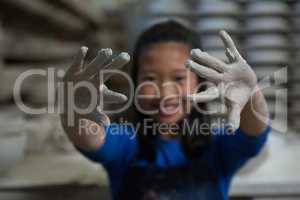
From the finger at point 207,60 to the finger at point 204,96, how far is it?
2 centimetres

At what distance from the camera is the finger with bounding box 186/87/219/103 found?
1.26 feet

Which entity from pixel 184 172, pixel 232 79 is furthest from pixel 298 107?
pixel 232 79

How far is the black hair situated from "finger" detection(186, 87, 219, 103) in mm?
178

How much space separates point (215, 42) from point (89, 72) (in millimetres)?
629

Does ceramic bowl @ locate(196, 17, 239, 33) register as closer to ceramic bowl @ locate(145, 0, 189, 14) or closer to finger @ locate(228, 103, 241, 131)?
ceramic bowl @ locate(145, 0, 189, 14)

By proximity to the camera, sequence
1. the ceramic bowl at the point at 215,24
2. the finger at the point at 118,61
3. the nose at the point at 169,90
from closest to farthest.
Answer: the finger at the point at 118,61
the nose at the point at 169,90
the ceramic bowl at the point at 215,24

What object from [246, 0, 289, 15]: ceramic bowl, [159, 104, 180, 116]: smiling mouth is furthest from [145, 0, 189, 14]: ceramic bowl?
[159, 104, 180, 116]: smiling mouth

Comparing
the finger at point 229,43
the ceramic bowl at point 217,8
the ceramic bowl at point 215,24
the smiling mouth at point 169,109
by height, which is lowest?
the smiling mouth at point 169,109

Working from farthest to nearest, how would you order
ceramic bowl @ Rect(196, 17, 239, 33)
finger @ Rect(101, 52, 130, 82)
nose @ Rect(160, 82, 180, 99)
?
ceramic bowl @ Rect(196, 17, 239, 33) < nose @ Rect(160, 82, 180, 99) < finger @ Rect(101, 52, 130, 82)

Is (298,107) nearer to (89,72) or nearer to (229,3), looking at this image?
(229,3)

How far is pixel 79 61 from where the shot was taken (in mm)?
412

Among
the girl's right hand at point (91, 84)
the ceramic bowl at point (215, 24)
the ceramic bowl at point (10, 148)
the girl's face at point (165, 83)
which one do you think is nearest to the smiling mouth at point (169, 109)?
the girl's face at point (165, 83)

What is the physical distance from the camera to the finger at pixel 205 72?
38 cm

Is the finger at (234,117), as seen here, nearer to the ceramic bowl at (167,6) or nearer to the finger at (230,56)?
the finger at (230,56)
